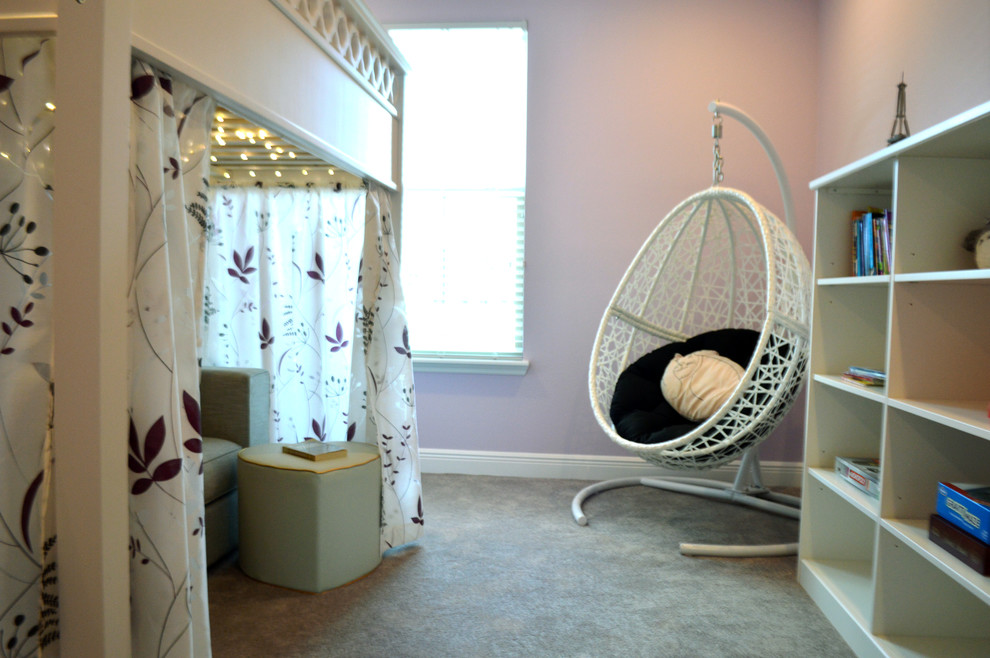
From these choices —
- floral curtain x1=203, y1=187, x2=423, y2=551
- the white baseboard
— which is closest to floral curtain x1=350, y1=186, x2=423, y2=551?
floral curtain x1=203, y1=187, x2=423, y2=551

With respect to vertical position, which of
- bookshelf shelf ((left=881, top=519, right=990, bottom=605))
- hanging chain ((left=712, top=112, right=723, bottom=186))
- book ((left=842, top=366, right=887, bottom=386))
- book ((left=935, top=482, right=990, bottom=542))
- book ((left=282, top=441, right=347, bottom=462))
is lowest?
bookshelf shelf ((left=881, top=519, right=990, bottom=605))

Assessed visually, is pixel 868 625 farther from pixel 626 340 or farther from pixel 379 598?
pixel 626 340

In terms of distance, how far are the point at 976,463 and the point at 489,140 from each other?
2.63 metres

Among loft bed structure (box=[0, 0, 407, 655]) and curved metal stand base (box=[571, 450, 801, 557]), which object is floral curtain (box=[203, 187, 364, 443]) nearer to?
curved metal stand base (box=[571, 450, 801, 557])

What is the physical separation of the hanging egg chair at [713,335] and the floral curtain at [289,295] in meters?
1.10

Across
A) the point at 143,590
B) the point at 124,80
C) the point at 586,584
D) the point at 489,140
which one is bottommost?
the point at 586,584

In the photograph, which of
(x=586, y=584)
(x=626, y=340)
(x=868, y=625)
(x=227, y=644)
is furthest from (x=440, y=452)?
(x=868, y=625)

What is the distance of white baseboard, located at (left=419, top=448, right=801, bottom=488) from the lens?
139 inches

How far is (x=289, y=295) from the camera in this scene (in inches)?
107

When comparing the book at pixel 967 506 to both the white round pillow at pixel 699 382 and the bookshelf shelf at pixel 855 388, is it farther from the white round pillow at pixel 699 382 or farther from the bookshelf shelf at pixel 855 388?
the white round pillow at pixel 699 382

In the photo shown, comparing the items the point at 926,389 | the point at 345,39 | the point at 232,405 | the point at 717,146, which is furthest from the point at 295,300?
the point at 926,389

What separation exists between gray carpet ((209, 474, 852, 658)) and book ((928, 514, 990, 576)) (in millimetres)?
460

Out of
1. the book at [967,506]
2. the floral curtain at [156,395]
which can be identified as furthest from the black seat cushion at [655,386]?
the floral curtain at [156,395]

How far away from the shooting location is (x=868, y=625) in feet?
5.86
